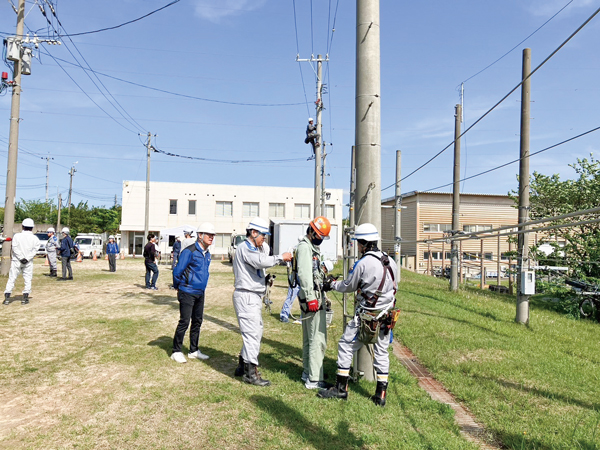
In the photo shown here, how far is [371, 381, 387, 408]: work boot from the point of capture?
15.7ft

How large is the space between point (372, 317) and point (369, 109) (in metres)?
2.76

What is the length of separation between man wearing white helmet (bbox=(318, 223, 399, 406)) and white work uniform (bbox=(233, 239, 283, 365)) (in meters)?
0.99

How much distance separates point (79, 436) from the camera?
3902mm

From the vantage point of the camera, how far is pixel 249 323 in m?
5.41

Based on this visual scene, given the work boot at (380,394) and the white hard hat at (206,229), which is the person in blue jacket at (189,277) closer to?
the white hard hat at (206,229)

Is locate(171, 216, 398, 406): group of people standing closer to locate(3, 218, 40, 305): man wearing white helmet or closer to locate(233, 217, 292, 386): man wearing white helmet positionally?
locate(233, 217, 292, 386): man wearing white helmet

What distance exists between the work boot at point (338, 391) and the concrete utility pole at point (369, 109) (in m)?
2.01

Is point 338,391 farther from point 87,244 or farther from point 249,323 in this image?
point 87,244

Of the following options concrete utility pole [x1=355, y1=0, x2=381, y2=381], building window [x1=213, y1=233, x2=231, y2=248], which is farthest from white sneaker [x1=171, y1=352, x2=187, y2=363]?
building window [x1=213, y1=233, x2=231, y2=248]

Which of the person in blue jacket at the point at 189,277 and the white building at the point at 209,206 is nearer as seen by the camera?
the person in blue jacket at the point at 189,277

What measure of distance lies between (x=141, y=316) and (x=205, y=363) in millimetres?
3960

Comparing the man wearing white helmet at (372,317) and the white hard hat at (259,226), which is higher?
the white hard hat at (259,226)

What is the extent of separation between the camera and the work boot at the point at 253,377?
17.4ft

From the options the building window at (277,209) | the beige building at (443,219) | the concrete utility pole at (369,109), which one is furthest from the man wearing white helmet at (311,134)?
the building window at (277,209)
